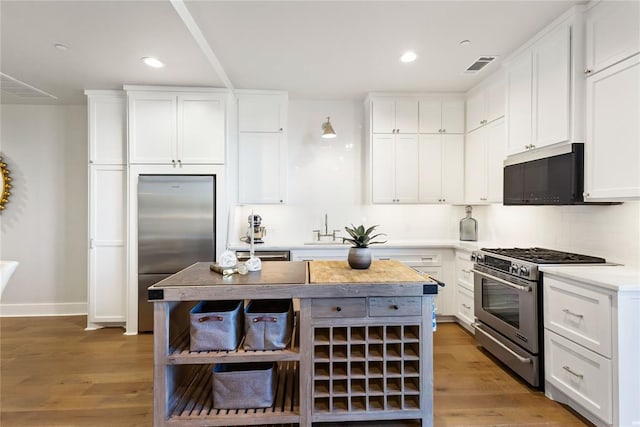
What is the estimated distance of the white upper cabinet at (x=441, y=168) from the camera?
405cm

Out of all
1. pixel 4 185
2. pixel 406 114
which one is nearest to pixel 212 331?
pixel 406 114

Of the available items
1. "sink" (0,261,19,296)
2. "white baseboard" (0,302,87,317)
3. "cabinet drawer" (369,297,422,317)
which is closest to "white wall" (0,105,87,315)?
"white baseboard" (0,302,87,317)

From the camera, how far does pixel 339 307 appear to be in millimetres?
1865

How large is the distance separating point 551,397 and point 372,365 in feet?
4.62

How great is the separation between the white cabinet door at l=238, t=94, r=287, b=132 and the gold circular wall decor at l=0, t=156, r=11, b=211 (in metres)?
2.96

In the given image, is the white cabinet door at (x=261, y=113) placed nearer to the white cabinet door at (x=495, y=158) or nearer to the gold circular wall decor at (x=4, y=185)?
the white cabinet door at (x=495, y=158)

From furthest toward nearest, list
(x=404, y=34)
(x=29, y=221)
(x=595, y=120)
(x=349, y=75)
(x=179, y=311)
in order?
(x=29, y=221)
(x=349, y=75)
(x=404, y=34)
(x=595, y=120)
(x=179, y=311)

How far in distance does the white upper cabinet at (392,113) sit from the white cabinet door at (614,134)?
194cm

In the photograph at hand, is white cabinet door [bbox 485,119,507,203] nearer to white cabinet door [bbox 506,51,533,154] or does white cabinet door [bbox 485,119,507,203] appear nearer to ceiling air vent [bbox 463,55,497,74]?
white cabinet door [bbox 506,51,533,154]

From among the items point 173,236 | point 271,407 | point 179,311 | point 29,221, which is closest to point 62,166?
point 29,221

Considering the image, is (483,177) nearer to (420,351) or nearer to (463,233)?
(463,233)

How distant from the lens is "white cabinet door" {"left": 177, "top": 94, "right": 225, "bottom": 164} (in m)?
3.60

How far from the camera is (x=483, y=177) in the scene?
3.65 m

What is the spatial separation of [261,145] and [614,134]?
3183mm
